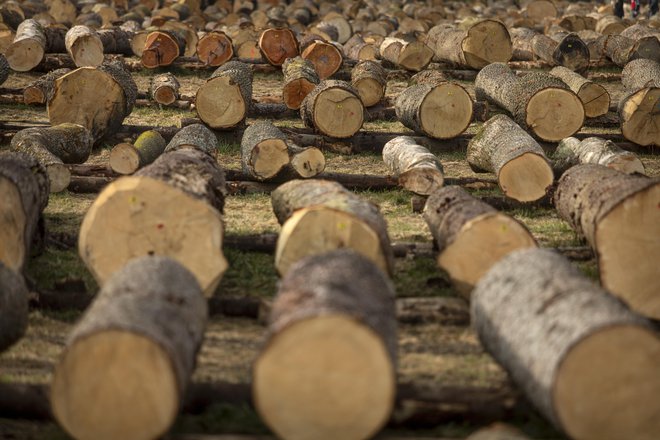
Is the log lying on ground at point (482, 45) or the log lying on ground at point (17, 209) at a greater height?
the log lying on ground at point (17, 209)

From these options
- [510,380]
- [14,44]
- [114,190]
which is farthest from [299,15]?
[510,380]

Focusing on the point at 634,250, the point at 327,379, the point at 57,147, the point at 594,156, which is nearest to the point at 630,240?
the point at 634,250

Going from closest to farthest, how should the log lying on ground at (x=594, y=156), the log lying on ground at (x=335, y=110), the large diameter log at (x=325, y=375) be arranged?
the large diameter log at (x=325, y=375) < the log lying on ground at (x=594, y=156) < the log lying on ground at (x=335, y=110)

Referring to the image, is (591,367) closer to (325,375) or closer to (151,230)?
(325,375)

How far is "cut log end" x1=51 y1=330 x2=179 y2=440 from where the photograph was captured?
469cm

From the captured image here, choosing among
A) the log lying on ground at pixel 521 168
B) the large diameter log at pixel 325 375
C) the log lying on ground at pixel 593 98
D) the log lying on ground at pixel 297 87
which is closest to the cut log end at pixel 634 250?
the log lying on ground at pixel 521 168

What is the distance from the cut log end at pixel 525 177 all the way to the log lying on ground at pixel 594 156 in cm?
83

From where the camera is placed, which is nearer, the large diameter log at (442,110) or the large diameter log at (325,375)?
the large diameter log at (325,375)

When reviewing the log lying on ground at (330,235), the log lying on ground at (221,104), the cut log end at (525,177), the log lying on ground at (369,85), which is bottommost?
the log lying on ground at (369,85)

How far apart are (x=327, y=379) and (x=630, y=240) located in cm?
301

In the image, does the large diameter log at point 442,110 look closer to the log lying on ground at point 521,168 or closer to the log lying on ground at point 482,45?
the log lying on ground at point 521,168

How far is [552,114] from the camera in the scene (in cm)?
1110

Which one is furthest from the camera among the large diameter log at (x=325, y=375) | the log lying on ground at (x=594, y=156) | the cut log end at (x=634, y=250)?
the log lying on ground at (x=594, y=156)

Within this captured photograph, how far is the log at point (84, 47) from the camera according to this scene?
569 inches
